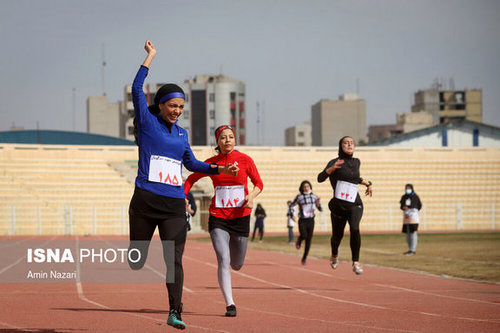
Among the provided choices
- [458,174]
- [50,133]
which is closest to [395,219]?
[458,174]

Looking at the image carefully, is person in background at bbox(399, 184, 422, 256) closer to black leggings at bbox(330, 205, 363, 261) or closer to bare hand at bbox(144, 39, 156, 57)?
black leggings at bbox(330, 205, 363, 261)

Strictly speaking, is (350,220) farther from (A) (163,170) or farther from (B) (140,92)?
(B) (140,92)

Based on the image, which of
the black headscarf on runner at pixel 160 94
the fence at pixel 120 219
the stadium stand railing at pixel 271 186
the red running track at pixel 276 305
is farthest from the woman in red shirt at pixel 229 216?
the stadium stand railing at pixel 271 186

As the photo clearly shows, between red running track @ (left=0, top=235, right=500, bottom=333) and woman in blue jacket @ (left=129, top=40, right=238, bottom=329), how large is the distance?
3.33 ft

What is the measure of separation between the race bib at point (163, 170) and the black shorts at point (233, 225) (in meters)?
1.63

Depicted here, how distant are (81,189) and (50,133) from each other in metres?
56.2

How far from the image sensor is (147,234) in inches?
292

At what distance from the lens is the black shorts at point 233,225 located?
900 centimetres

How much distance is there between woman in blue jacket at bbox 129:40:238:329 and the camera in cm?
734

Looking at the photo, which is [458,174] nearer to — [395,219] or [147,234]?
[395,219]

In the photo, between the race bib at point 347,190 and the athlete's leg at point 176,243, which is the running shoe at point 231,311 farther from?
the race bib at point 347,190

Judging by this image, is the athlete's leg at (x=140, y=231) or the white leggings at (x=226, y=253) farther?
the white leggings at (x=226, y=253)

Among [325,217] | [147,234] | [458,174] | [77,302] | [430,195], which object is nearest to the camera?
[147,234]

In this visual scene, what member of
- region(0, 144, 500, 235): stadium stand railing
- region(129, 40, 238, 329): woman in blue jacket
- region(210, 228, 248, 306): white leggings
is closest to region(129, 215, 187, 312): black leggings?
region(129, 40, 238, 329): woman in blue jacket
